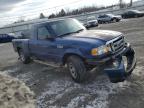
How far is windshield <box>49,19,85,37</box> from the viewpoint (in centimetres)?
767

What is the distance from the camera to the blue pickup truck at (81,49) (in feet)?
20.6

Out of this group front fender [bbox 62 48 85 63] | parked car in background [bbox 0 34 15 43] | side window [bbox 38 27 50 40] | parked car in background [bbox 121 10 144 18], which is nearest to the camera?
front fender [bbox 62 48 85 63]

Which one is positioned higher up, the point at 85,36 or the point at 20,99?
the point at 85,36

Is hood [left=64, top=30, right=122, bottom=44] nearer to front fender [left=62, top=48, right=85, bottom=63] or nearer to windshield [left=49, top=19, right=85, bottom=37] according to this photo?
front fender [left=62, top=48, right=85, bottom=63]

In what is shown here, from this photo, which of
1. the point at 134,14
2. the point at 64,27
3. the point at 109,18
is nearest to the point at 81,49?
the point at 64,27

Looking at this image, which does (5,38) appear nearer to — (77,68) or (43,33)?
(43,33)

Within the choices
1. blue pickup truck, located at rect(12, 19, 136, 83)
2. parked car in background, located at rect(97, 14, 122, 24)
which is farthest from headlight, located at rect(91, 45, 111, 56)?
parked car in background, located at rect(97, 14, 122, 24)

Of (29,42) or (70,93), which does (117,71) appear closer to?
(70,93)

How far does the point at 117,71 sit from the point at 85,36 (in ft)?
5.14

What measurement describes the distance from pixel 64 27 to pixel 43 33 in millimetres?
819

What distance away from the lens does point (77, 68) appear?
6.64 metres

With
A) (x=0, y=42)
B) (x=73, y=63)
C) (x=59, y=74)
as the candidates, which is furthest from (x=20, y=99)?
(x=0, y=42)

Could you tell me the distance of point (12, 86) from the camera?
729 cm

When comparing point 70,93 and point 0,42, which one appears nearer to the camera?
point 70,93
